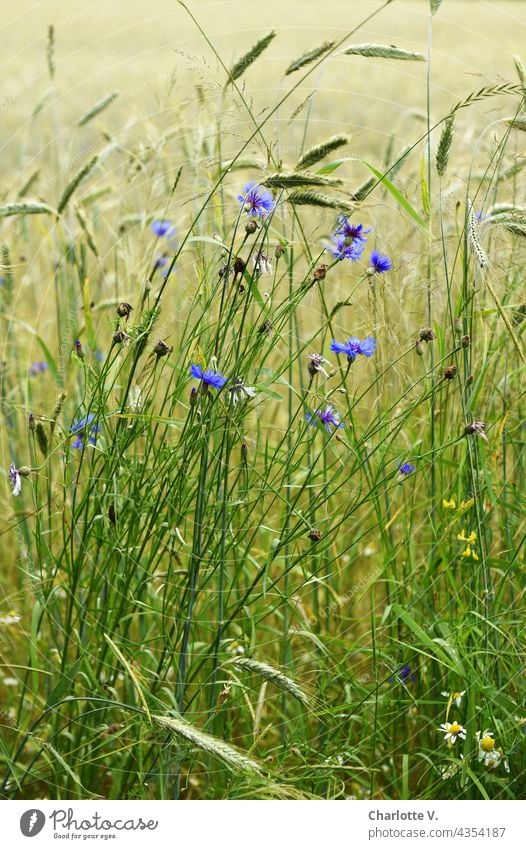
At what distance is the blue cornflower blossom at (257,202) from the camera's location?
5.26 ft

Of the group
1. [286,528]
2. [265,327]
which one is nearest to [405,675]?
[286,528]

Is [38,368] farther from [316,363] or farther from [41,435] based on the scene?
[316,363]

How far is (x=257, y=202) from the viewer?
162 cm

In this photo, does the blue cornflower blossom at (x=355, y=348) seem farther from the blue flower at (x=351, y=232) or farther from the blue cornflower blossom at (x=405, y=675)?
the blue cornflower blossom at (x=405, y=675)

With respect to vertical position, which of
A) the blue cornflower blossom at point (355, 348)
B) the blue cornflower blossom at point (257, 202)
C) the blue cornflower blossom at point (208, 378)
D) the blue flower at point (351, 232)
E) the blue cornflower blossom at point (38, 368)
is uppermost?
the blue cornflower blossom at point (38, 368)

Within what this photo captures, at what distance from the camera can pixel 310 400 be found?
190 cm

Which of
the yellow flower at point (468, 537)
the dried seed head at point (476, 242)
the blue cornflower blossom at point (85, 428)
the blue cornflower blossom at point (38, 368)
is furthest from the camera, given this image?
the blue cornflower blossom at point (38, 368)

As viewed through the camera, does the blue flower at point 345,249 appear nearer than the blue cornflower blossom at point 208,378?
No

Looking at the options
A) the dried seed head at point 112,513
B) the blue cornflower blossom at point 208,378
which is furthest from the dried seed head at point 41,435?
the blue cornflower blossom at point 208,378

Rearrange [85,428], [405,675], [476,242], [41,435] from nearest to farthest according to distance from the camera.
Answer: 1. [476,242]
2. [85,428]
3. [41,435]
4. [405,675]
